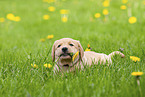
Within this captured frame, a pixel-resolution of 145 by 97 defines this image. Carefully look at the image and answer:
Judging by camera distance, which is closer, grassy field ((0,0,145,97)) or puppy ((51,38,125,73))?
grassy field ((0,0,145,97))

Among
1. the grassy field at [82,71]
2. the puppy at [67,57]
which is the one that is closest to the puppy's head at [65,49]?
the puppy at [67,57]

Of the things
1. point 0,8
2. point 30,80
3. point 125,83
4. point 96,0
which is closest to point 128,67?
point 125,83

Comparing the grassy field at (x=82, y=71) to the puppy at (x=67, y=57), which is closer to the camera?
the grassy field at (x=82, y=71)

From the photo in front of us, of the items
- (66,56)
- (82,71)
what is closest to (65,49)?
(66,56)

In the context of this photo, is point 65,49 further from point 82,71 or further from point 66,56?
point 82,71

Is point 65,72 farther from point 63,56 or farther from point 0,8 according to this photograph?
point 0,8

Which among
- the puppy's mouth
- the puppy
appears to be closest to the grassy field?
the puppy

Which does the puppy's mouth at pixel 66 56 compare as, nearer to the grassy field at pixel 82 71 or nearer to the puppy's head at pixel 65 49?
the puppy's head at pixel 65 49

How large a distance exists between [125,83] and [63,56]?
0.83 metres

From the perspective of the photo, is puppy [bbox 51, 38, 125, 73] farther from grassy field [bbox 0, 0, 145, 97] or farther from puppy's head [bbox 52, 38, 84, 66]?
grassy field [bbox 0, 0, 145, 97]

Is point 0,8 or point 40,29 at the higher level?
point 0,8

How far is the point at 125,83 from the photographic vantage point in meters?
2.08

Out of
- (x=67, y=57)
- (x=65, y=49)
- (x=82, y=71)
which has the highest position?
(x=65, y=49)

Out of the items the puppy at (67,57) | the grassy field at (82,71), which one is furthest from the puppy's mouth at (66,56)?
the grassy field at (82,71)
